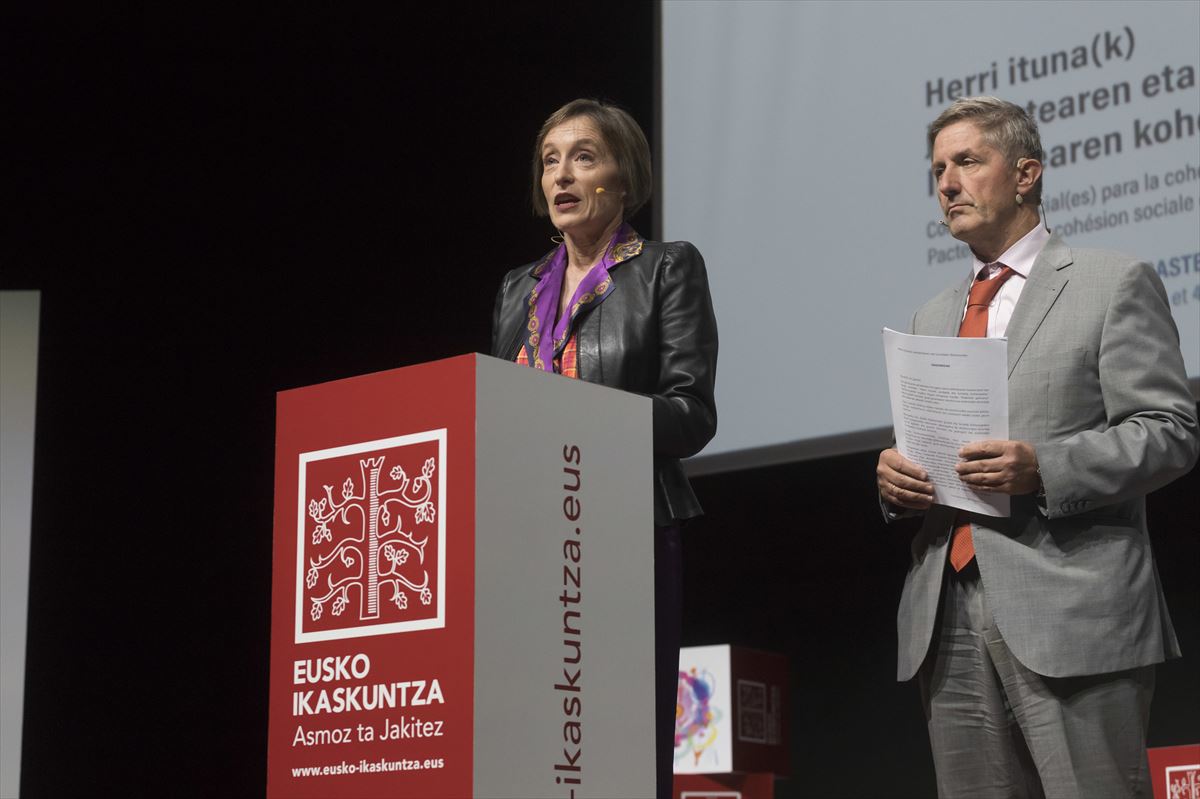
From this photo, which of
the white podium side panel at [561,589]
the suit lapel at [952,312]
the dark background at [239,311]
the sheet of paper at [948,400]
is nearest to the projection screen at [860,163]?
the dark background at [239,311]

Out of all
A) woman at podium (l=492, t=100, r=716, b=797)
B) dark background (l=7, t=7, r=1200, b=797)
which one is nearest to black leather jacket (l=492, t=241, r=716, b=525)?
woman at podium (l=492, t=100, r=716, b=797)

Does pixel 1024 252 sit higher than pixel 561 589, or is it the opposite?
pixel 1024 252

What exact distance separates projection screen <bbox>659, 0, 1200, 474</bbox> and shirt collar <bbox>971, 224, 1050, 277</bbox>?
1.36 m

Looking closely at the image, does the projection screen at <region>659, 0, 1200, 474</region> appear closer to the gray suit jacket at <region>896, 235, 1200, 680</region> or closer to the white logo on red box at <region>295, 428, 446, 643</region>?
the gray suit jacket at <region>896, 235, 1200, 680</region>

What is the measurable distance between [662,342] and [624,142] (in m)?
0.33

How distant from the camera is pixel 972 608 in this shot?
1.97m

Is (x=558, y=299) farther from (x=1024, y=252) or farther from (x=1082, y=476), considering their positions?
(x=1082, y=476)

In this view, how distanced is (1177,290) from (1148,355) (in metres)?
1.51

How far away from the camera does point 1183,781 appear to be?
10.8ft

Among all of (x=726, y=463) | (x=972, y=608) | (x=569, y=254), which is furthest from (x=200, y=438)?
(x=972, y=608)

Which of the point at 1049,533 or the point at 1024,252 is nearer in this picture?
the point at 1049,533

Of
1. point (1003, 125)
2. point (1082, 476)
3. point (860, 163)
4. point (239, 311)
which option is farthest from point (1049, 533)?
point (239, 311)

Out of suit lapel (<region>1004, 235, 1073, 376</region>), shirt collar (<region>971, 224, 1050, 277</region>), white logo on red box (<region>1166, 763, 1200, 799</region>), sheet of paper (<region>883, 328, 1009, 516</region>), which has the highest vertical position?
shirt collar (<region>971, 224, 1050, 277</region>)

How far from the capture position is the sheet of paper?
6.27 ft
